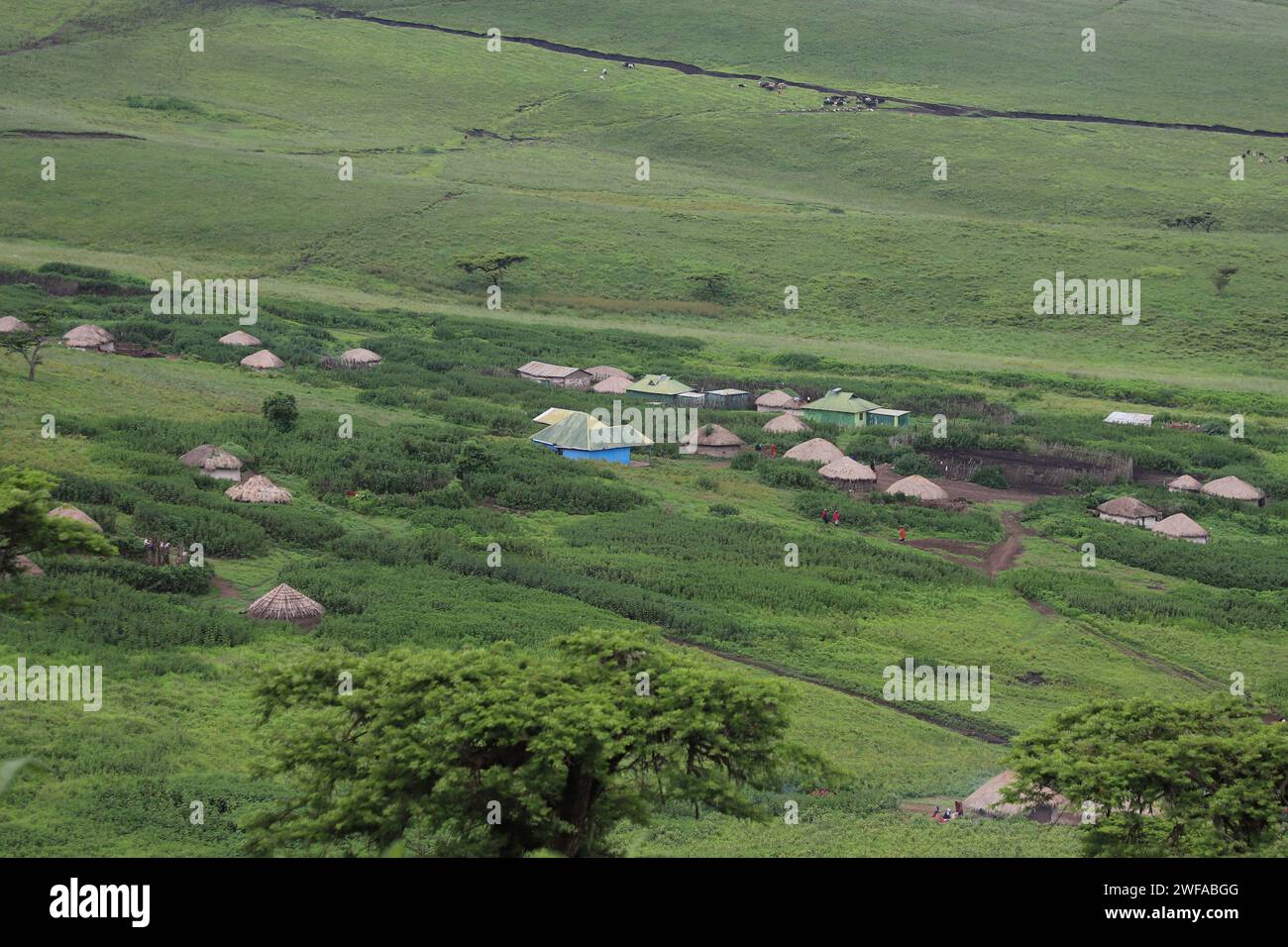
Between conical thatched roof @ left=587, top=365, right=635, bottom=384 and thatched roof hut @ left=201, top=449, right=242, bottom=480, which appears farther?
conical thatched roof @ left=587, top=365, right=635, bottom=384

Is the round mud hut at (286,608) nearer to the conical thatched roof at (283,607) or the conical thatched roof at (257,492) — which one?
the conical thatched roof at (283,607)

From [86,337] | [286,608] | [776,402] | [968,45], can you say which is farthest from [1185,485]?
[968,45]

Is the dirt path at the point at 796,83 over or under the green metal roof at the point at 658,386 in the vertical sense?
over

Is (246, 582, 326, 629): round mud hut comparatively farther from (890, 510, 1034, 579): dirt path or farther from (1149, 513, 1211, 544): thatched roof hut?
(1149, 513, 1211, 544): thatched roof hut

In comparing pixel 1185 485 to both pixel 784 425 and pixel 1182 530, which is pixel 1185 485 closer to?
pixel 1182 530

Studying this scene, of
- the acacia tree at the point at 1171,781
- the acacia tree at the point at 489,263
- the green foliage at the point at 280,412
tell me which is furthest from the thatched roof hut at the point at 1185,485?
the acacia tree at the point at 489,263

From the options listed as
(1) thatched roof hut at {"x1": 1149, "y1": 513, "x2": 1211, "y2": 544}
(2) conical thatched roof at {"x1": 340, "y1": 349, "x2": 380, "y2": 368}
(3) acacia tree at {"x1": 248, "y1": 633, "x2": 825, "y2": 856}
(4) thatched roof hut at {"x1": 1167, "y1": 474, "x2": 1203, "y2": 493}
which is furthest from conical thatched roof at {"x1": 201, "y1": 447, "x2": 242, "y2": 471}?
(4) thatched roof hut at {"x1": 1167, "y1": 474, "x2": 1203, "y2": 493}

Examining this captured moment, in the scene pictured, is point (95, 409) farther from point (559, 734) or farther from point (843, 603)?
point (559, 734)
